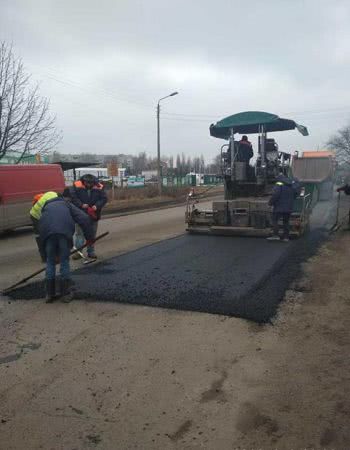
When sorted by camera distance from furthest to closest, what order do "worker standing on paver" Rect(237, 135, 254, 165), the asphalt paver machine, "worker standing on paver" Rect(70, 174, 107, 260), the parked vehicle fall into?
the parked vehicle → "worker standing on paver" Rect(237, 135, 254, 165) → the asphalt paver machine → "worker standing on paver" Rect(70, 174, 107, 260)

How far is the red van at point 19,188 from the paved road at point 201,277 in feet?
16.2

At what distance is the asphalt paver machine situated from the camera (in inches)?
453

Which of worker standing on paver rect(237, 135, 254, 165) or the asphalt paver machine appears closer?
the asphalt paver machine

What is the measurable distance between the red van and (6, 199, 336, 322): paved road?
4.93 m

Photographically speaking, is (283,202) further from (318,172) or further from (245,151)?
(318,172)

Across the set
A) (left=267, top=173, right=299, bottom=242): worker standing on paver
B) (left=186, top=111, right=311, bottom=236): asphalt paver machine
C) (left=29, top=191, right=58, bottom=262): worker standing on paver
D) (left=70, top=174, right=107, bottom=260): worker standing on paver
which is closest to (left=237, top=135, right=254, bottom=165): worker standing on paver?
(left=186, top=111, right=311, bottom=236): asphalt paver machine

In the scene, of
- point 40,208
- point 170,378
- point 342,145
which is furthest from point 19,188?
point 342,145

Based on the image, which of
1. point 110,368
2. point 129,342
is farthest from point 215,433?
point 129,342

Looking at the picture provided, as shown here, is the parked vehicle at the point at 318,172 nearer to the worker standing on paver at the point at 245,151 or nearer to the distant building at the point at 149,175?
the worker standing on paver at the point at 245,151

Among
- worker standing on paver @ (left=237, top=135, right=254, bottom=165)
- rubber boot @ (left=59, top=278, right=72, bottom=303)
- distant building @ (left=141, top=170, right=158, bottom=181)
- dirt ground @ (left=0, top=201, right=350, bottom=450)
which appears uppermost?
worker standing on paver @ (left=237, top=135, right=254, bottom=165)

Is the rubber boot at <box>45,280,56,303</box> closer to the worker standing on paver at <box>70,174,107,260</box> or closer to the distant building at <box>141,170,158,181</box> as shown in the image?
the worker standing on paver at <box>70,174,107,260</box>

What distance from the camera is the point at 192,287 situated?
21.2 feet

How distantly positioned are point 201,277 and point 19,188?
317 inches

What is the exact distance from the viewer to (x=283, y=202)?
10.6 m
